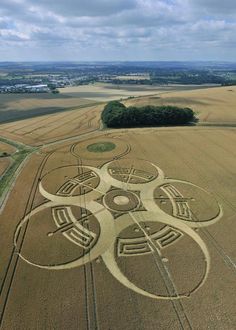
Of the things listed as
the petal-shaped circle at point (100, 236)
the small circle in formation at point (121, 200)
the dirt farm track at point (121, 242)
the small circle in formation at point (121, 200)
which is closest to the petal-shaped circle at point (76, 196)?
the dirt farm track at point (121, 242)

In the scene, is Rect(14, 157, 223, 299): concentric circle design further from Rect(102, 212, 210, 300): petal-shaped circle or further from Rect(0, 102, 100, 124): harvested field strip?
Rect(0, 102, 100, 124): harvested field strip

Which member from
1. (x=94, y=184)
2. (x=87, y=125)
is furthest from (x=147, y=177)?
(x=87, y=125)

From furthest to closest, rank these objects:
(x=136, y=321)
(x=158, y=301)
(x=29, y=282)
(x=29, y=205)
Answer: (x=29, y=205), (x=29, y=282), (x=158, y=301), (x=136, y=321)

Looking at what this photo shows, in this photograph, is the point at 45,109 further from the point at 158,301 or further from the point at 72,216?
the point at 158,301

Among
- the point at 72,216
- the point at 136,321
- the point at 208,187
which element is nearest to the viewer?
the point at 136,321

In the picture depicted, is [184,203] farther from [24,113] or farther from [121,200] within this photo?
[24,113]

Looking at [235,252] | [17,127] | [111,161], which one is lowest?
[17,127]

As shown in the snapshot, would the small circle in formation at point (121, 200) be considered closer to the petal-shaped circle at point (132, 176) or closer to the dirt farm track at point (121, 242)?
the dirt farm track at point (121, 242)
